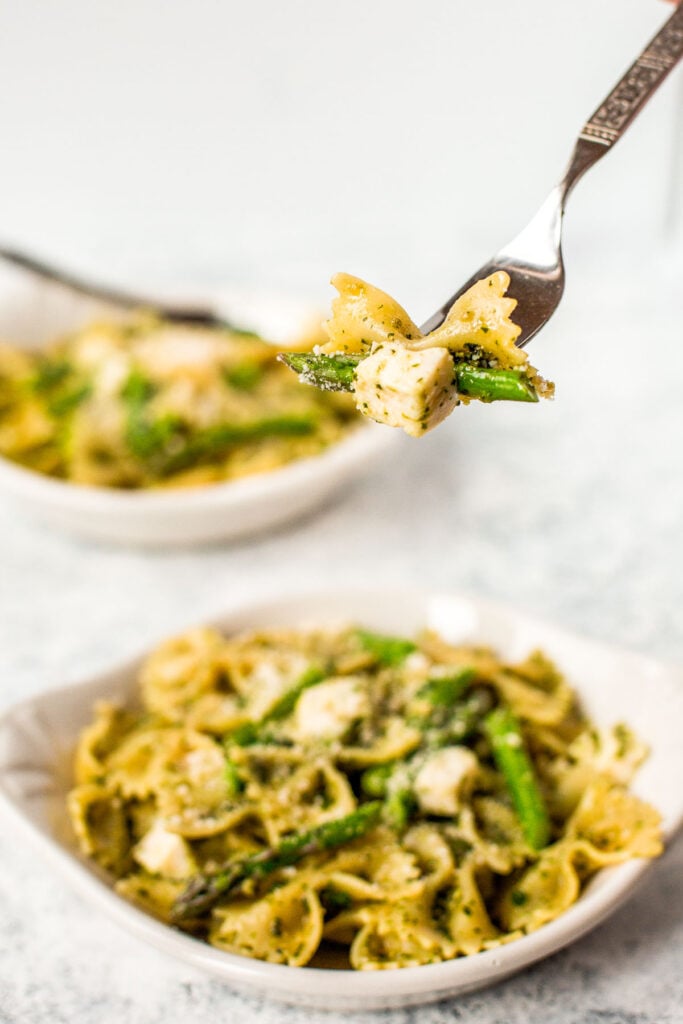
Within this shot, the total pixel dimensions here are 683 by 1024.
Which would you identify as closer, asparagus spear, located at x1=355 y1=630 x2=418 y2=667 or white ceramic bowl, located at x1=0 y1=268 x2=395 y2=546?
asparagus spear, located at x1=355 y1=630 x2=418 y2=667

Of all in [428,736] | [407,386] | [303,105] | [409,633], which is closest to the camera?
[407,386]

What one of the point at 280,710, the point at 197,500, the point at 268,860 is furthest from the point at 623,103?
the point at 197,500

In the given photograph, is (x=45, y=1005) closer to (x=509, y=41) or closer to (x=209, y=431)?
(x=209, y=431)

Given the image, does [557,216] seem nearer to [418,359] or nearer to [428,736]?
[418,359]

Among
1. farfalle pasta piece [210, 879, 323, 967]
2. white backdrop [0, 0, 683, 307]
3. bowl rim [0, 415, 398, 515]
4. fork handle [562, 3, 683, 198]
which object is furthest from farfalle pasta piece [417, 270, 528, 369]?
white backdrop [0, 0, 683, 307]

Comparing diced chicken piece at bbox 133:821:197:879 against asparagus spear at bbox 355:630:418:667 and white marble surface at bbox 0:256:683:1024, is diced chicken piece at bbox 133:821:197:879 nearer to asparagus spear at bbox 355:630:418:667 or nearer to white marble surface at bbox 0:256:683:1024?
white marble surface at bbox 0:256:683:1024

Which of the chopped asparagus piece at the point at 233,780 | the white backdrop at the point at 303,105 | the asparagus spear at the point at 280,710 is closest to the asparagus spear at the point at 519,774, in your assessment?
the asparagus spear at the point at 280,710
